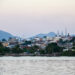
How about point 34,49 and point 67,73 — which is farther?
point 34,49

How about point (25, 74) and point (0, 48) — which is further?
point (0, 48)

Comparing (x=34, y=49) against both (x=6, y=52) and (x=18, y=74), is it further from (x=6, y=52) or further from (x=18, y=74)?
(x=18, y=74)

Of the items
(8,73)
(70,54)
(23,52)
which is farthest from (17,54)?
(8,73)

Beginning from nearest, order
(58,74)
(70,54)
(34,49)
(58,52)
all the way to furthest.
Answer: (58,74) < (70,54) < (58,52) < (34,49)

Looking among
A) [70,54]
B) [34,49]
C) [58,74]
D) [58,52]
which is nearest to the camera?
[58,74]

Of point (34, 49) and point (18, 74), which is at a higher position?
point (34, 49)

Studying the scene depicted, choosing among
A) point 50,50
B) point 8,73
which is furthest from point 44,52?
point 8,73

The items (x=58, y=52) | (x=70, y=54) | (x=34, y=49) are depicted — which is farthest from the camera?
(x=34, y=49)

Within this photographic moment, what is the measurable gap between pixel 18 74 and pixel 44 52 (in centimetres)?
4014

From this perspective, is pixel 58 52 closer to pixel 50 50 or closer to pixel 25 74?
pixel 50 50

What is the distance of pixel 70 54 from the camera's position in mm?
52812

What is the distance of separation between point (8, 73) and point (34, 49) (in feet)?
140

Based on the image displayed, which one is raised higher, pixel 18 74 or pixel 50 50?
pixel 50 50

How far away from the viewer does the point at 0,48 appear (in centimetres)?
6078
